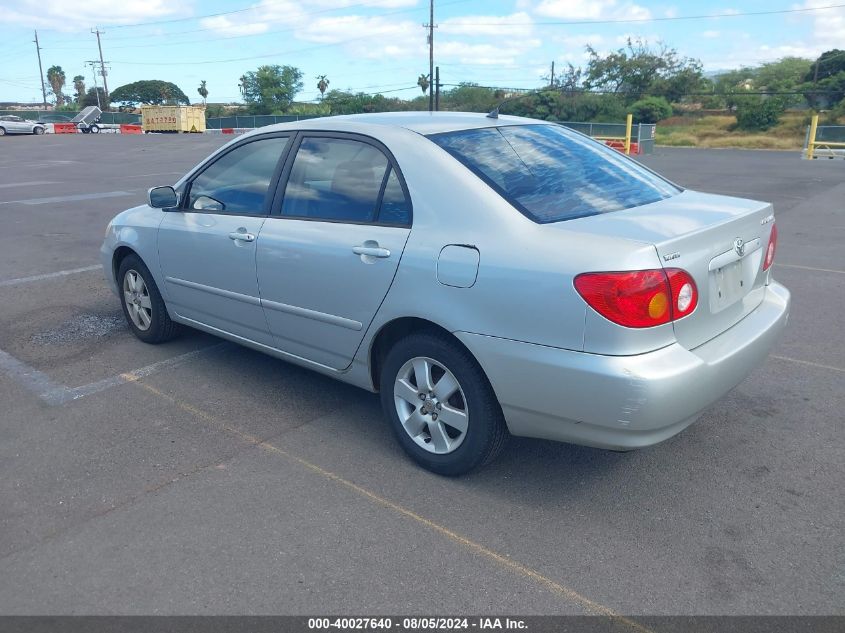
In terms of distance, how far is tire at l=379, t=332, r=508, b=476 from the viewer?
3.21m

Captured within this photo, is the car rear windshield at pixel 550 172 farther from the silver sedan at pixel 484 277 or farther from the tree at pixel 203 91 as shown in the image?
the tree at pixel 203 91

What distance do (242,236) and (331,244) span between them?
0.78m

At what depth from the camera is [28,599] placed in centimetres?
266

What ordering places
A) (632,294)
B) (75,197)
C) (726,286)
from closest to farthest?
1. (632,294)
2. (726,286)
3. (75,197)

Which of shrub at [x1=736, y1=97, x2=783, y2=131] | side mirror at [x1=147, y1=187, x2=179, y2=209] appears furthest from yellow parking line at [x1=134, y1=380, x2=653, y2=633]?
shrub at [x1=736, y1=97, x2=783, y2=131]

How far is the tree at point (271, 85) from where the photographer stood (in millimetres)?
102125

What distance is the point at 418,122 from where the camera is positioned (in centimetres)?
387

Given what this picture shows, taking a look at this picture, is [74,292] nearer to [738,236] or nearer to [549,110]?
[738,236]

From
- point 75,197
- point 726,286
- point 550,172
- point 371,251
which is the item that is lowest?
point 75,197

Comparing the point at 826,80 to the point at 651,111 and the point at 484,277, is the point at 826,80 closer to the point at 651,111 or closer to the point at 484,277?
the point at 651,111

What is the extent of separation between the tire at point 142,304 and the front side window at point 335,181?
1662mm

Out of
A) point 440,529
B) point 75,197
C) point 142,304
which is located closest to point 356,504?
point 440,529
